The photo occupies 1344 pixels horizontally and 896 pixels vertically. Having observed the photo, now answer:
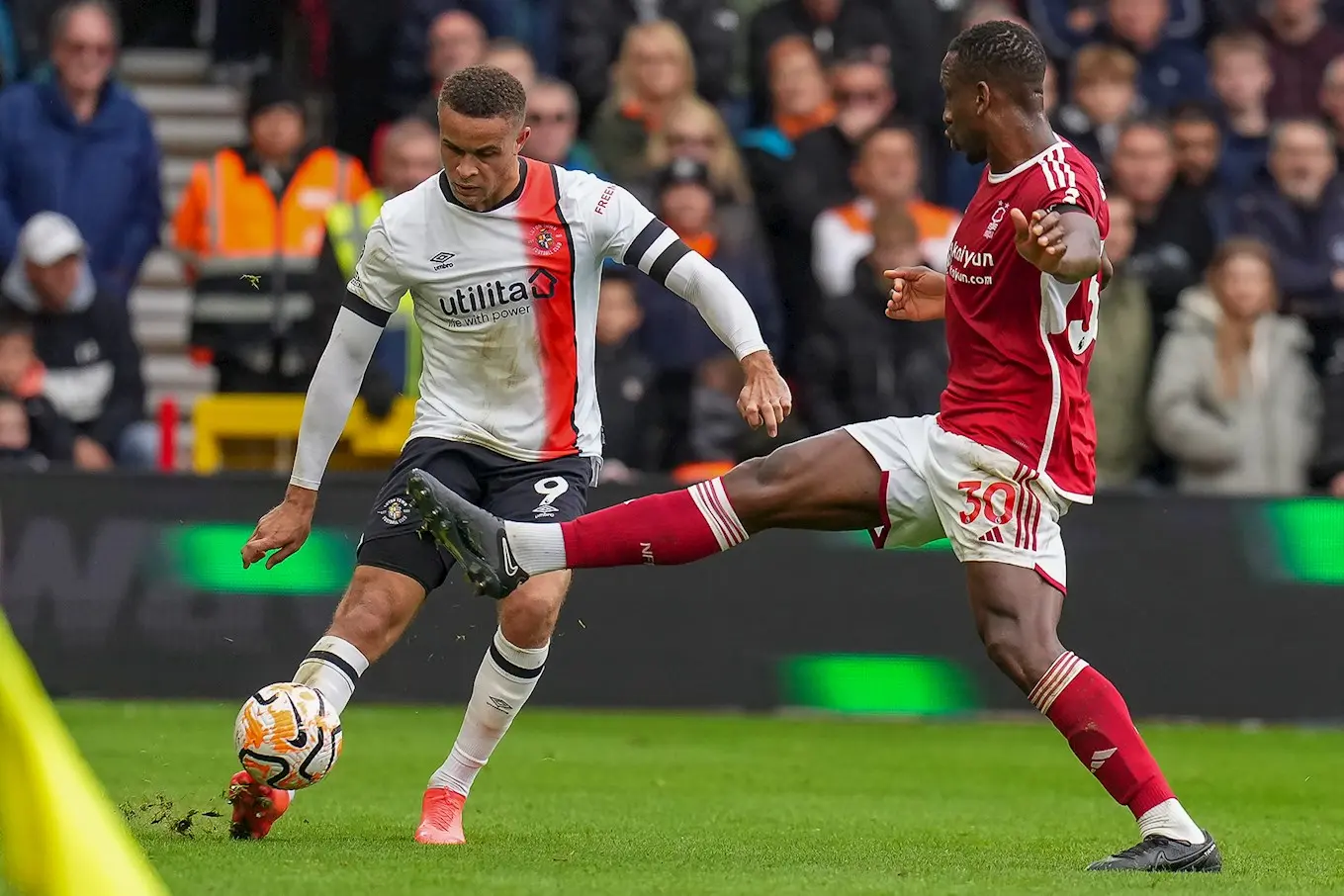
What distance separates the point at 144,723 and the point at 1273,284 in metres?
6.67

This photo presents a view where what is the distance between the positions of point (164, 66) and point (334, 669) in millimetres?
10389

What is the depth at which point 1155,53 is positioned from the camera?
14.5 metres

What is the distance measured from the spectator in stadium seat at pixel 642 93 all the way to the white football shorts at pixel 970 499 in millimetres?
6743

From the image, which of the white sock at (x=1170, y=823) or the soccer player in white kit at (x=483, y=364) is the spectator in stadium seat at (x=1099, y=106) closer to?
the soccer player in white kit at (x=483, y=364)

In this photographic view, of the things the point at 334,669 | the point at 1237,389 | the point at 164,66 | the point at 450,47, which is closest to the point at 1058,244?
the point at 334,669

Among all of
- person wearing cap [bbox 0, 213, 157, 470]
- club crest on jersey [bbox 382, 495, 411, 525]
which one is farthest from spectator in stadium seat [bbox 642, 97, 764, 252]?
club crest on jersey [bbox 382, 495, 411, 525]

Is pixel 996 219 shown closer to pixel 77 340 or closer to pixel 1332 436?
pixel 1332 436

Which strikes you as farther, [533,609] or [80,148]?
[80,148]

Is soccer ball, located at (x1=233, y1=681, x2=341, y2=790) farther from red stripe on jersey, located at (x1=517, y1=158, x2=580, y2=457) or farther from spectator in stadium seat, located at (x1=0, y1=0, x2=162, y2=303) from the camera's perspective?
spectator in stadium seat, located at (x1=0, y1=0, x2=162, y2=303)

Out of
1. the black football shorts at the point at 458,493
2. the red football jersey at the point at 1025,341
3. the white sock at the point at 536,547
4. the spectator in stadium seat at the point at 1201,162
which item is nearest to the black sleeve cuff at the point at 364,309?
the black football shorts at the point at 458,493

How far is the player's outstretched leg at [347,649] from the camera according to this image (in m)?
6.88

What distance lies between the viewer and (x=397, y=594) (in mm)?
7043

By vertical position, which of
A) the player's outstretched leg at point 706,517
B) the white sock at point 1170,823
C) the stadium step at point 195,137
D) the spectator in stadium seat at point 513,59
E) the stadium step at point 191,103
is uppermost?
the spectator in stadium seat at point 513,59

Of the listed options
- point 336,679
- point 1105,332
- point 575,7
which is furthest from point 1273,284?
point 336,679
